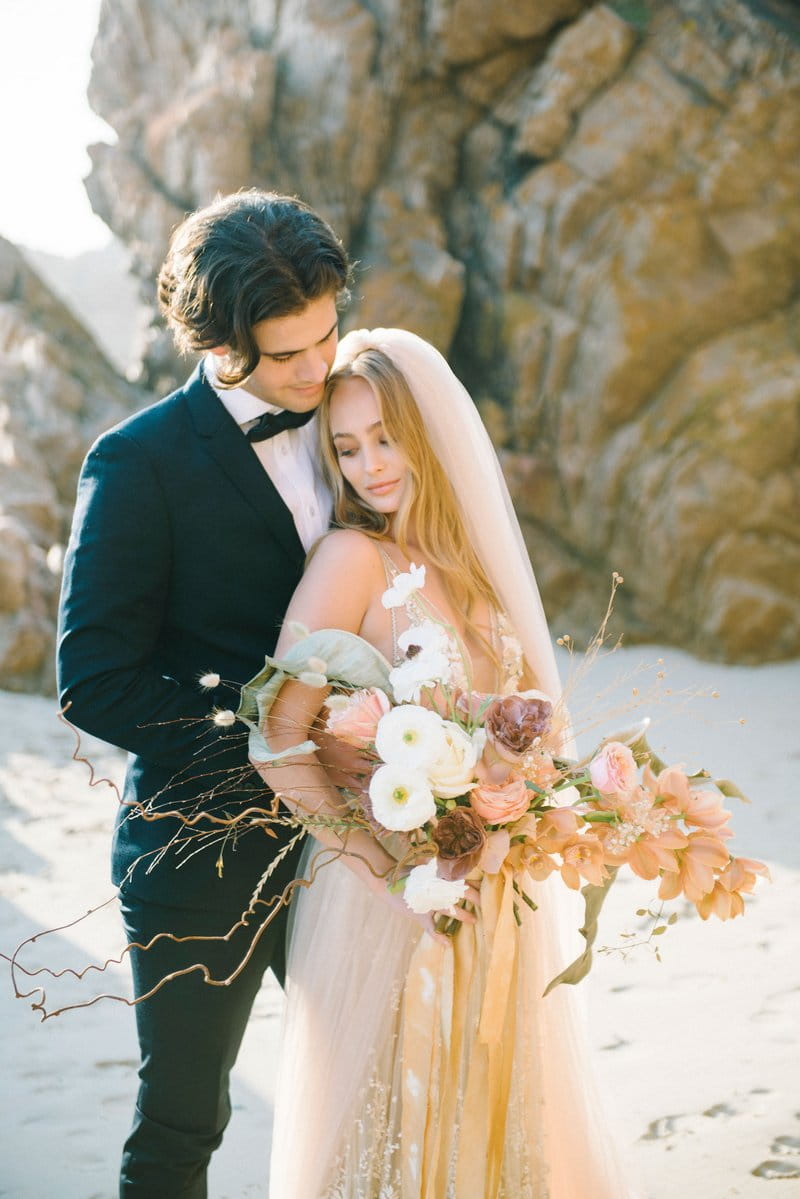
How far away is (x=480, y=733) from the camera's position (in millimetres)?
1734

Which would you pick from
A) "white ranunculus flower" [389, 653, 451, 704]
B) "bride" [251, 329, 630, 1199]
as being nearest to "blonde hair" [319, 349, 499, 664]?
"bride" [251, 329, 630, 1199]

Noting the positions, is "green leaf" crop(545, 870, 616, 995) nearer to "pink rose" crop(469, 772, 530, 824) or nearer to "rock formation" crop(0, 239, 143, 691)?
"pink rose" crop(469, 772, 530, 824)

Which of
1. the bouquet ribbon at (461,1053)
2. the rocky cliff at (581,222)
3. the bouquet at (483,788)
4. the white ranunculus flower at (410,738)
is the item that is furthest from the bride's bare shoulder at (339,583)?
the rocky cliff at (581,222)

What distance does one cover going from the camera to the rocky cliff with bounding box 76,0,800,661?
8.20 metres

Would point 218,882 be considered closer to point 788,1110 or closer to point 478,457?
point 478,457

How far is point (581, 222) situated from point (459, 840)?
780cm

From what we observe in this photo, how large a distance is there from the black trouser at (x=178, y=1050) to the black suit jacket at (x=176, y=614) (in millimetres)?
74

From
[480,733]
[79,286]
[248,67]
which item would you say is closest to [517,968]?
[480,733]

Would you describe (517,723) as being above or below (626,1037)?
above

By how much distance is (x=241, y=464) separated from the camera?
7.11ft

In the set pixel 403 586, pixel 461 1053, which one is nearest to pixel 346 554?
pixel 403 586

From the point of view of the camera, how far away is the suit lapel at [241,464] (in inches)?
85.1

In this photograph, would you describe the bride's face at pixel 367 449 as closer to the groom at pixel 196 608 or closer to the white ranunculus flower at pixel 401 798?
the groom at pixel 196 608

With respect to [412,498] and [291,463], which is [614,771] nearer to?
[412,498]
